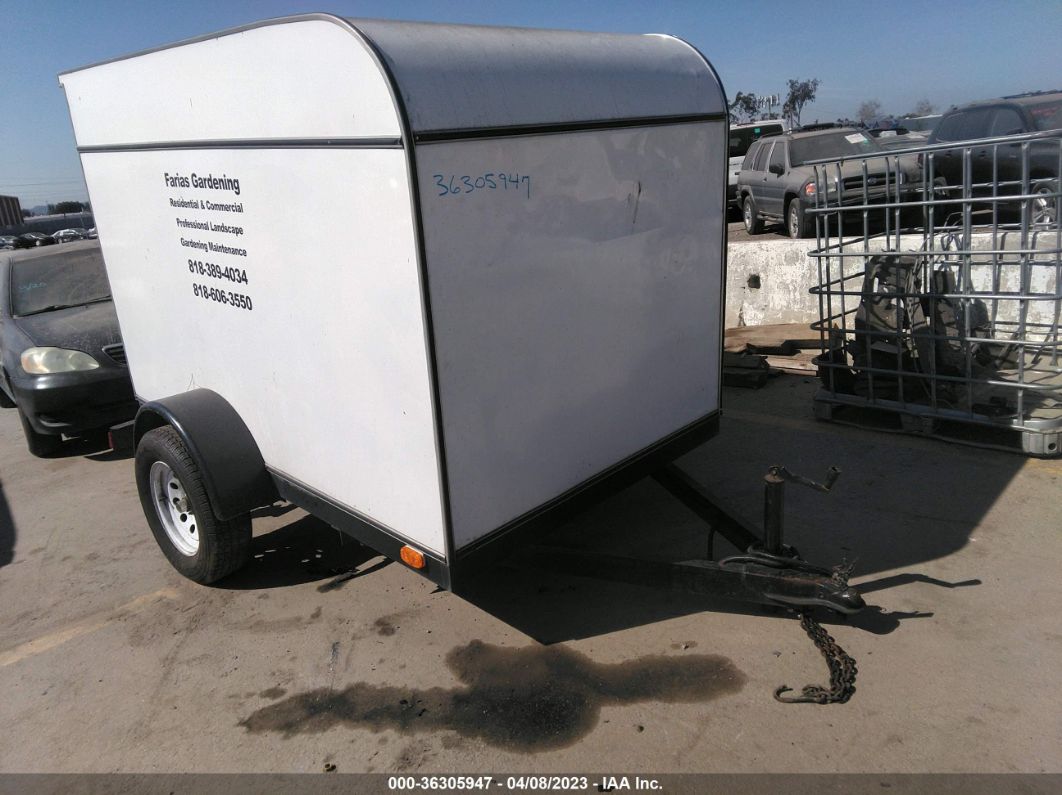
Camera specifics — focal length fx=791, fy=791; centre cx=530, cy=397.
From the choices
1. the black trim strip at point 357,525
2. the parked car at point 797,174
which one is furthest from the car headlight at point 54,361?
the parked car at point 797,174

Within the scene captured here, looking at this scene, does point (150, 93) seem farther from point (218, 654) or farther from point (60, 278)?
point (60, 278)

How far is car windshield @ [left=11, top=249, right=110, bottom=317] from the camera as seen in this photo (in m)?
7.33

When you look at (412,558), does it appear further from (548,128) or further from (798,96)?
(798,96)

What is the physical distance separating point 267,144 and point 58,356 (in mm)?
4442

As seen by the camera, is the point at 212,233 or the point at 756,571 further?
the point at 212,233

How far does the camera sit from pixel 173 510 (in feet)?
15.4

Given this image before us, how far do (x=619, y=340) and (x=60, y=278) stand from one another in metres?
6.26

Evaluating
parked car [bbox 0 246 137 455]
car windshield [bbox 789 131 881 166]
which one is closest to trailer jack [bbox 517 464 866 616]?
parked car [bbox 0 246 137 455]

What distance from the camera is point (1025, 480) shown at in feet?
15.9

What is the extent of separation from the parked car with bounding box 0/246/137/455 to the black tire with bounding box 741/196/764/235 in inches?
444

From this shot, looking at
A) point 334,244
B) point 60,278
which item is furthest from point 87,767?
point 60,278

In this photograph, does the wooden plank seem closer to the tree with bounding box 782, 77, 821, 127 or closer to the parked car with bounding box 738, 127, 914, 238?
the parked car with bounding box 738, 127, 914, 238

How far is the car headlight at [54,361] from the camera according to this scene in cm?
665

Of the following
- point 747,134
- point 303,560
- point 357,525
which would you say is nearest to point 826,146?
point 747,134
